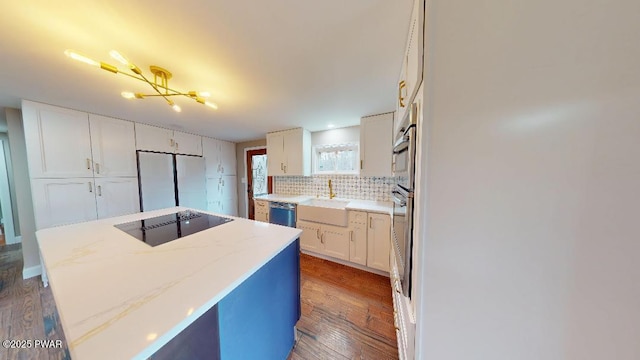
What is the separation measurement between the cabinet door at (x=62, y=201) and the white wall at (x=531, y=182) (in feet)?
12.1

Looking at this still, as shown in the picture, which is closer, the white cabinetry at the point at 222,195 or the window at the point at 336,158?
the window at the point at 336,158

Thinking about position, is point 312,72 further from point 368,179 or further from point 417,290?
point 368,179

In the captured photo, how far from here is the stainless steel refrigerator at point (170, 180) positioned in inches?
105

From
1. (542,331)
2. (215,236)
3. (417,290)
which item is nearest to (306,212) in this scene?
(215,236)

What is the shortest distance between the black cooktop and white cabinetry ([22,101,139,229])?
4.91 ft

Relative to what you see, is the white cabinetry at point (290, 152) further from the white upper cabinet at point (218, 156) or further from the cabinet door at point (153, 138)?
the cabinet door at point (153, 138)

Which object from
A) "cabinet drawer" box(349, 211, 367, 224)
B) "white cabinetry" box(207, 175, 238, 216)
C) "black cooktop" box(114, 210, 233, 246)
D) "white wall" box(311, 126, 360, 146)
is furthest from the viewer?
"white cabinetry" box(207, 175, 238, 216)

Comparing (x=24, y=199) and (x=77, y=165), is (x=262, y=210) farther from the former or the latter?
(x=24, y=199)

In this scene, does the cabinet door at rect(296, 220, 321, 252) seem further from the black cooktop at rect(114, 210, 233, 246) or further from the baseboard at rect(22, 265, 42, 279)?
the baseboard at rect(22, 265, 42, 279)

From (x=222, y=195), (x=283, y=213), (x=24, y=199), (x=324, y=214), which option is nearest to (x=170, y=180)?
(x=222, y=195)

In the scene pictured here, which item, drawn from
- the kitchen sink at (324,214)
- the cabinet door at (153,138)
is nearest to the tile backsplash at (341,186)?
the kitchen sink at (324,214)

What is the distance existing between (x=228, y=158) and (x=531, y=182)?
4.42m

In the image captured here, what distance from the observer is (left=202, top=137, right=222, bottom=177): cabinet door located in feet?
11.6

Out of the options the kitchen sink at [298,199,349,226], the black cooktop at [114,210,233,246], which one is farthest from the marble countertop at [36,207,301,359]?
the kitchen sink at [298,199,349,226]
